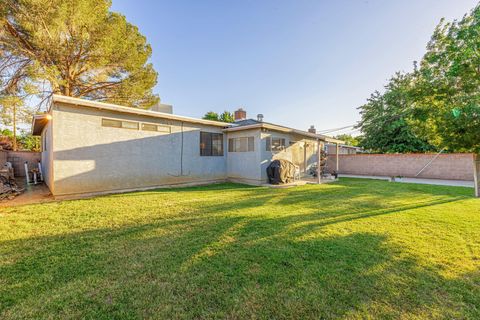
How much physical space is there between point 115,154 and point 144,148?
3.51ft

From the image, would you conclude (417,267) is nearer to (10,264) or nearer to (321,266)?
(321,266)

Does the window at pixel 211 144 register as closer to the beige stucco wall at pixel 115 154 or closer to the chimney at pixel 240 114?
the beige stucco wall at pixel 115 154

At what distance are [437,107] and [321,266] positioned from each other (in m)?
6.06

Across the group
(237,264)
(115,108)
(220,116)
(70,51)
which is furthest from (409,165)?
(220,116)

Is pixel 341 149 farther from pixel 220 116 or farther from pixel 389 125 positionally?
pixel 220 116

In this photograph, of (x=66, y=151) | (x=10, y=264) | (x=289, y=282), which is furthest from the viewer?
(x=66, y=151)

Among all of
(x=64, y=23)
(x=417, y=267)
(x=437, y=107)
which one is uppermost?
(x=64, y=23)

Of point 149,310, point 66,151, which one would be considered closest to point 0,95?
point 66,151

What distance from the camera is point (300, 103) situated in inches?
670

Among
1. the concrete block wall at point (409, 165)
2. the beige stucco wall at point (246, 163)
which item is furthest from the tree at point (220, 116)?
the beige stucco wall at point (246, 163)

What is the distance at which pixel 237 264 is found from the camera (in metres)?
2.70

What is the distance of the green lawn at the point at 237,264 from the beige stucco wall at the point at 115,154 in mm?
1983

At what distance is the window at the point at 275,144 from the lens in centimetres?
1022

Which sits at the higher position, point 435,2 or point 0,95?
point 435,2
